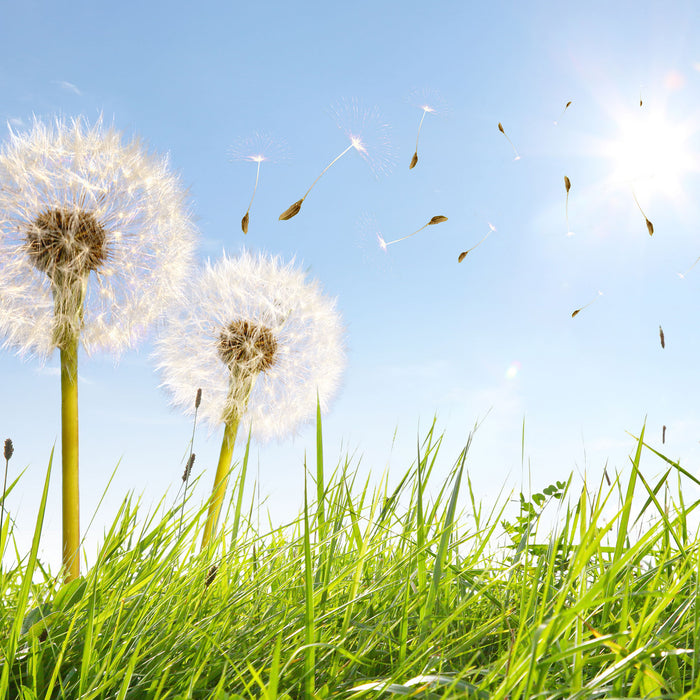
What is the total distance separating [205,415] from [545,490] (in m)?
2.53

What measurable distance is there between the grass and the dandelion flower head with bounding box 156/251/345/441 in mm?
2364

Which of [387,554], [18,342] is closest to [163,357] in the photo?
[18,342]

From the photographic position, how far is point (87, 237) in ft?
13.1

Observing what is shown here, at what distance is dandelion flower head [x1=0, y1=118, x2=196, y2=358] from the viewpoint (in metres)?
3.92

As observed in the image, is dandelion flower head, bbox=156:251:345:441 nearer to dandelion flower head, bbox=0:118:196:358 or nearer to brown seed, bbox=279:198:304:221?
dandelion flower head, bbox=0:118:196:358

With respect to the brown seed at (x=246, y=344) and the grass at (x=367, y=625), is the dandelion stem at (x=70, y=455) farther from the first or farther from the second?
the grass at (x=367, y=625)

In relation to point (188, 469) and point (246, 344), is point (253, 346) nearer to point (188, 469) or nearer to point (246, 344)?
point (246, 344)

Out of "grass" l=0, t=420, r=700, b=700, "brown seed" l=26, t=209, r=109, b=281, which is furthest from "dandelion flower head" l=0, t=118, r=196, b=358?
"grass" l=0, t=420, r=700, b=700

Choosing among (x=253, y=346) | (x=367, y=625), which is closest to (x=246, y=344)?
(x=253, y=346)

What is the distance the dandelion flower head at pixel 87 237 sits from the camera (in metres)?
3.92

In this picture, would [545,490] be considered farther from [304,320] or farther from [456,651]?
[304,320]

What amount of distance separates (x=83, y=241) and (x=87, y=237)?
4 cm

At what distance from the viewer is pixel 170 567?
1.50 metres

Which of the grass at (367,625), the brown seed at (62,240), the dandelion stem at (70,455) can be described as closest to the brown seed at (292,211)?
the grass at (367,625)
